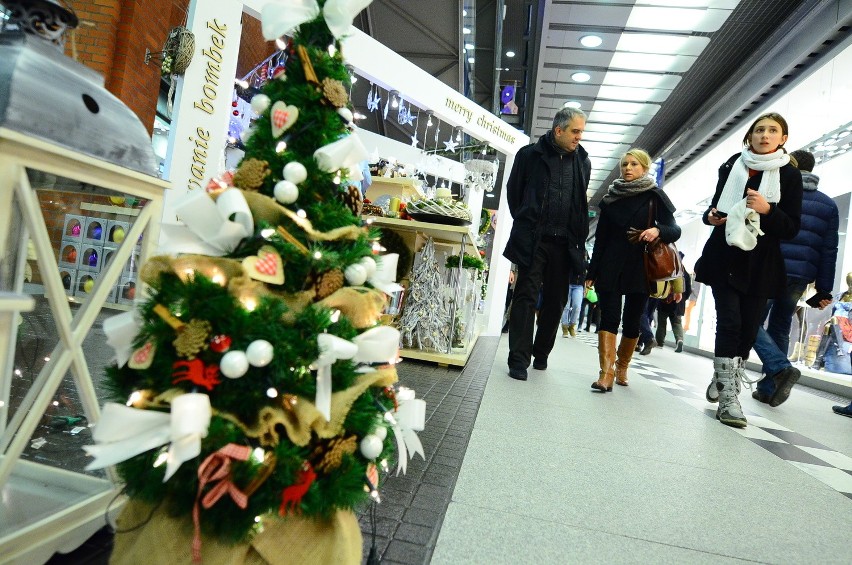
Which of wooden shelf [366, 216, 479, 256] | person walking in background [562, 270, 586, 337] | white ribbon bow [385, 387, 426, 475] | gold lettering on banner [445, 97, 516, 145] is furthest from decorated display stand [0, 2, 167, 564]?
person walking in background [562, 270, 586, 337]

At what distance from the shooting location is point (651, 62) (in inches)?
340

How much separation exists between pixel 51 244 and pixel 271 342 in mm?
343

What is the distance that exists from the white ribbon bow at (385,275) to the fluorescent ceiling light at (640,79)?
30.6 ft

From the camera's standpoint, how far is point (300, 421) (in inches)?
31.7

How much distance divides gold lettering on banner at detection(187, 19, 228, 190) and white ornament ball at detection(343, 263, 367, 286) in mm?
2297

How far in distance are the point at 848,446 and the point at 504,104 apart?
8.52 m

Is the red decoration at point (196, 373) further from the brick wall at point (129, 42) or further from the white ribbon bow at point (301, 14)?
the brick wall at point (129, 42)

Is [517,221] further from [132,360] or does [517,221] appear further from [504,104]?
[504,104]

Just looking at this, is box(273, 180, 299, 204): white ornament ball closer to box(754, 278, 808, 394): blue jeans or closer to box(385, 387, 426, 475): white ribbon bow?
box(385, 387, 426, 475): white ribbon bow

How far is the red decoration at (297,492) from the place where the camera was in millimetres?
786

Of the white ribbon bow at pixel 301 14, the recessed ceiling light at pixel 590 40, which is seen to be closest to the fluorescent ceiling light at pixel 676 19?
the recessed ceiling light at pixel 590 40

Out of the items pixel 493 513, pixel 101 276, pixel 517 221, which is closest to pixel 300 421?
pixel 101 276

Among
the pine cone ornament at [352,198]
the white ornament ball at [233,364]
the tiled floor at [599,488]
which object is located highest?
the pine cone ornament at [352,198]

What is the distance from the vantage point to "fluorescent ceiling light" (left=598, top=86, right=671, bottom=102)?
985 centimetres
